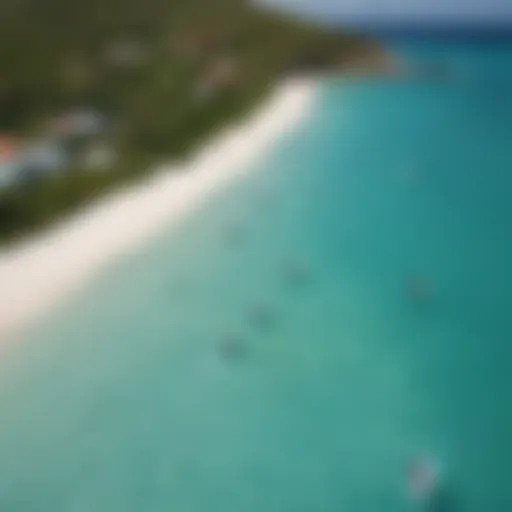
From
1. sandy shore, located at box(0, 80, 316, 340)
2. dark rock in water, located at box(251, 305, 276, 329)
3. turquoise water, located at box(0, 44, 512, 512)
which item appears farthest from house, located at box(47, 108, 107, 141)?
dark rock in water, located at box(251, 305, 276, 329)

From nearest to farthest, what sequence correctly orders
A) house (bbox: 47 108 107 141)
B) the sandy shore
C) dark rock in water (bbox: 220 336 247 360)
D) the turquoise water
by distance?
1. the turquoise water
2. dark rock in water (bbox: 220 336 247 360)
3. the sandy shore
4. house (bbox: 47 108 107 141)

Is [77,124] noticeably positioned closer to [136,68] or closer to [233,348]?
[136,68]

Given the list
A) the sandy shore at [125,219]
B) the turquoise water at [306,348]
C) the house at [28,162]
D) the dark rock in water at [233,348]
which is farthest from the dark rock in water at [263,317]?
the house at [28,162]

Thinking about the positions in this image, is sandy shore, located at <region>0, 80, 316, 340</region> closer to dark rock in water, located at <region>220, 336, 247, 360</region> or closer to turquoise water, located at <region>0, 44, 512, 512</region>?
turquoise water, located at <region>0, 44, 512, 512</region>

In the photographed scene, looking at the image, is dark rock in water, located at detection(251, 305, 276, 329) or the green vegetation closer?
dark rock in water, located at detection(251, 305, 276, 329)

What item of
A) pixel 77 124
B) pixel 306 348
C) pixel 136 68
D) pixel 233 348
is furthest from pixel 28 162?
pixel 306 348

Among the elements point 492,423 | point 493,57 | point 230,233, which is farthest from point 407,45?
point 492,423

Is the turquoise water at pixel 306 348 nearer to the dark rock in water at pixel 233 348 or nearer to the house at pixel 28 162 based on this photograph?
the dark rock in water at pixel 233 348
